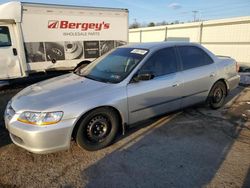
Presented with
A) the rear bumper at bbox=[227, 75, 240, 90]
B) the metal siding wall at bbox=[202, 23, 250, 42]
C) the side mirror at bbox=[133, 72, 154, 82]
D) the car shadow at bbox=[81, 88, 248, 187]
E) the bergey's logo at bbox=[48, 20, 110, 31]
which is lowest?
the car shadow at bbox=[81, 88, 248, 187]

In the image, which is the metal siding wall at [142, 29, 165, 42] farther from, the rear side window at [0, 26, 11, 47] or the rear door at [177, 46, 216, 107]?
the rear door at [177, 46, 216, 107]

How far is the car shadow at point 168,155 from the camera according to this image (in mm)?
2896

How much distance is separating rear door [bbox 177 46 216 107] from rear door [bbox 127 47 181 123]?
8.5 inches

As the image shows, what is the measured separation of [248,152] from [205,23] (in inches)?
633

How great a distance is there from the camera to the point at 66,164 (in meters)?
3.28

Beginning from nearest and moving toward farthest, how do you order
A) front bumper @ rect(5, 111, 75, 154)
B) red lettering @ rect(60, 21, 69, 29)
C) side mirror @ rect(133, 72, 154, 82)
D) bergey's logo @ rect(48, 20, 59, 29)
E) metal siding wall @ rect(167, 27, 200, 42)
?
front bumper @ rect(5, 111, 75, 154) → side mirror @ rect(133, 72, 154, 82) → bergey's logo @ rect(48, 20, 59, 29) → red lettering @ rect(60, 21, 69, 29) → metal siding wall @ rect(167, 27, 200, 42)

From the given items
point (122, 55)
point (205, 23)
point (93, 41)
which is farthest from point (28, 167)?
point (205, 23)

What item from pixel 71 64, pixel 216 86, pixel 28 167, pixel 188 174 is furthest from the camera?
pixel 71 64

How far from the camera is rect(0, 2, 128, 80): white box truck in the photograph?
7.64 meters

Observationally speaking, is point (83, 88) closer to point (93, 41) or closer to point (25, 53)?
point (25, 53)

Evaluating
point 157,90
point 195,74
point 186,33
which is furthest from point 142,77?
point 186,33

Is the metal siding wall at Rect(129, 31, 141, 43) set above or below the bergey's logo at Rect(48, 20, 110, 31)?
below

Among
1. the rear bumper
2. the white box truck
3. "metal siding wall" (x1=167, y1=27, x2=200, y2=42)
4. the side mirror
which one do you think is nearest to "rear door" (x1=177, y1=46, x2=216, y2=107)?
the rear bumper

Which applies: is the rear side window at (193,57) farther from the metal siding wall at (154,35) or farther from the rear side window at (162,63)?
the metal siding wall at (154,35)
